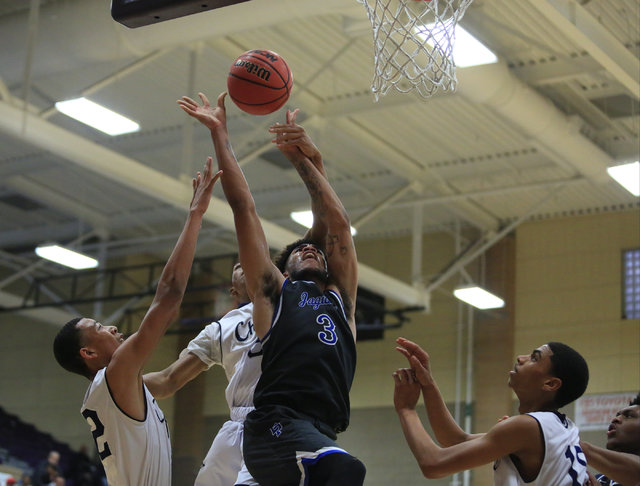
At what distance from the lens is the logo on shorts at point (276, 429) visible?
431 centimetres

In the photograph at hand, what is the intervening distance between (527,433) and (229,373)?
1.85m

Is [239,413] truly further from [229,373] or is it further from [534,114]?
[534,114]

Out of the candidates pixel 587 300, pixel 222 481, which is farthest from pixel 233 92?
pixel 587 300

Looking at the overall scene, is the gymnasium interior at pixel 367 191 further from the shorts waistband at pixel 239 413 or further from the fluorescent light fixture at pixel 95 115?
the shorts waistband at pixel 239 413

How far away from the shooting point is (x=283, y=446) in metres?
4.29

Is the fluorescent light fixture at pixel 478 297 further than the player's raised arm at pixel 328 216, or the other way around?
the fluorescent light fixture at pixel 478 297

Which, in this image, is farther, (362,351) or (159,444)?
(362,351)

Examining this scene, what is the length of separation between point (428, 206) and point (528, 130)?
5.16 m

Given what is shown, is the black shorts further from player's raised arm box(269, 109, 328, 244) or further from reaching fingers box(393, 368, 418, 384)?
player's raised arm box(269, 109, 328, 244)

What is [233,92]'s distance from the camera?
18.5ft

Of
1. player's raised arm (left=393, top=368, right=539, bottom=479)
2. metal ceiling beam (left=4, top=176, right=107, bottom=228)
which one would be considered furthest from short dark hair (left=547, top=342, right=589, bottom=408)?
metal ceiling beam (left=4, top=176, right=107, bottom=228)

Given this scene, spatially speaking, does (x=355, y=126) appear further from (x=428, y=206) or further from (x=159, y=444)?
(x=159, y=444)

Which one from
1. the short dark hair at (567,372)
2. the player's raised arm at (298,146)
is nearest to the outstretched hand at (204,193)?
the player's raised arm at (298,146)

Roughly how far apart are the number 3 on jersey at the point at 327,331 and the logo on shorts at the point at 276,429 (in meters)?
0.42
